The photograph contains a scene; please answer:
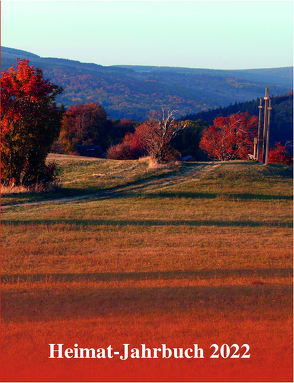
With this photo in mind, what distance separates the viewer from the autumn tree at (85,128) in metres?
65.5

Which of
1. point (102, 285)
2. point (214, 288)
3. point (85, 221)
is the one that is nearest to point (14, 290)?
point (102, 285)

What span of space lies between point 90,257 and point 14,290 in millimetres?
3017

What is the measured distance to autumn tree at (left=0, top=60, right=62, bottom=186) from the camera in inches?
840

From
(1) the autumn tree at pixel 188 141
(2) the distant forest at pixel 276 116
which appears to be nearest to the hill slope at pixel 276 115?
(2) the distant forest at pixel 276 116

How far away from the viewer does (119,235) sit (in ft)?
44.0

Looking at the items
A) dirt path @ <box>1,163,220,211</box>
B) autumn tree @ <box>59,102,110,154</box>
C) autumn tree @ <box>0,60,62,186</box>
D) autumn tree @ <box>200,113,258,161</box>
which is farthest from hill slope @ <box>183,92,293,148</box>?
autumn tree @ <box>0,60,62,186</box>

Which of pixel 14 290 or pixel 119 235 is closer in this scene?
pixel 14 290

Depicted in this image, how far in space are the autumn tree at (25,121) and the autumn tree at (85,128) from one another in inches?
1616

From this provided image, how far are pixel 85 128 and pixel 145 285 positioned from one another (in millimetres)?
61192

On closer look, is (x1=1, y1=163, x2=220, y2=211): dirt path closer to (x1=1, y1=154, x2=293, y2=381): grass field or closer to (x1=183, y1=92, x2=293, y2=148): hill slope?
(x1=1, y1=154, x2=293, y2=381): grass field

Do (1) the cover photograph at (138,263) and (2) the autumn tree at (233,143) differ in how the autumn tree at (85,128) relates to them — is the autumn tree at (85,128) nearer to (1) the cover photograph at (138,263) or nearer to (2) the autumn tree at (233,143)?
(2) the autumn tree at (233,143)

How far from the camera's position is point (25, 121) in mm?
21594

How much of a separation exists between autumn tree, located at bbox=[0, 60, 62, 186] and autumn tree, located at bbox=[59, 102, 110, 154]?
41.1 meters

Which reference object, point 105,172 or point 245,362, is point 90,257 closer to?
point 245,362
